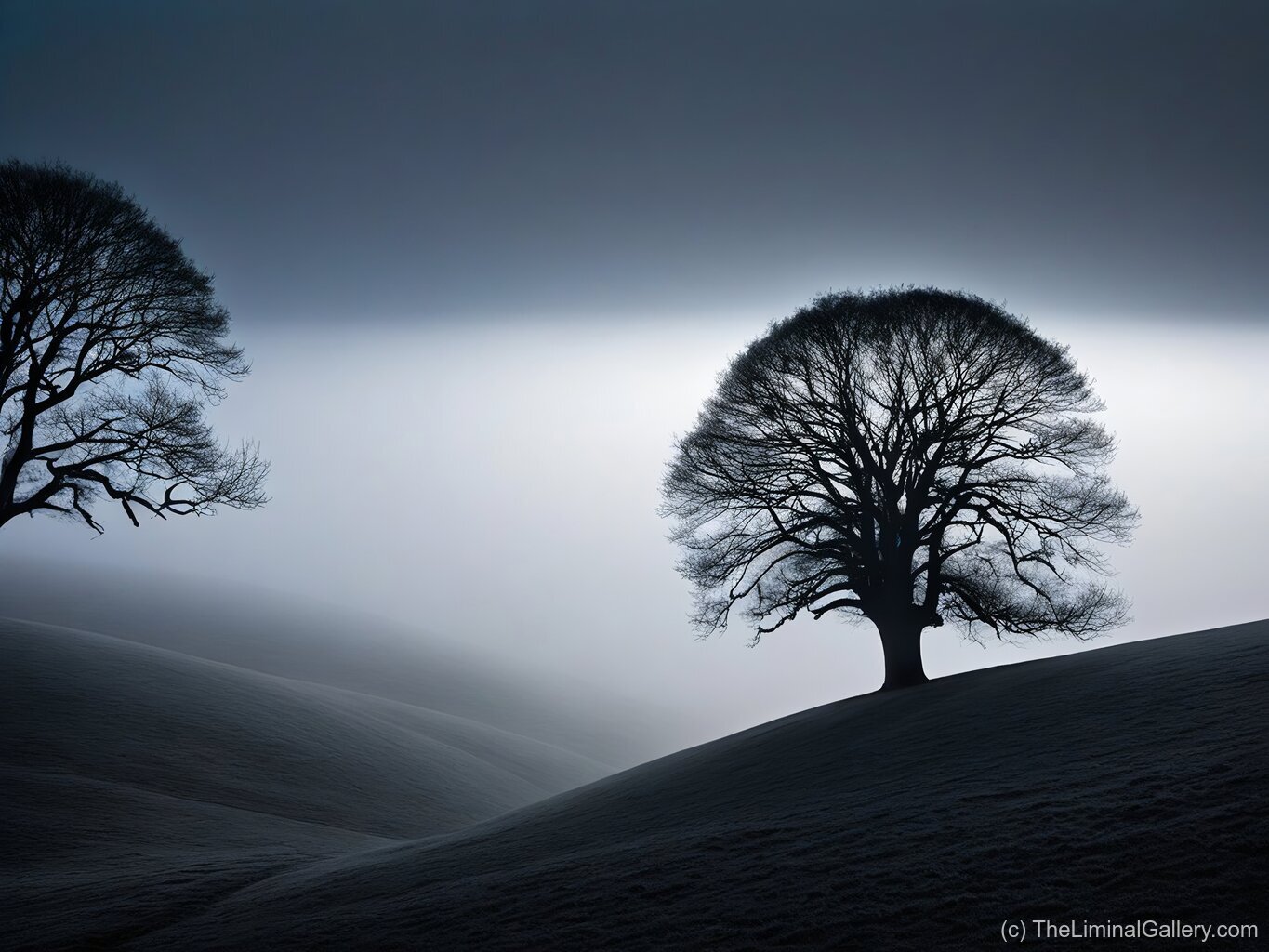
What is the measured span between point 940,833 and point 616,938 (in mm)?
4149

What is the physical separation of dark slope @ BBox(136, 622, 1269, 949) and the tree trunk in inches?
366

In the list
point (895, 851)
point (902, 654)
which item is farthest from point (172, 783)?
point (902, 654)

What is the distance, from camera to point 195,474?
28.6 meters

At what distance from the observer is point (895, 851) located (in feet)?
31.5

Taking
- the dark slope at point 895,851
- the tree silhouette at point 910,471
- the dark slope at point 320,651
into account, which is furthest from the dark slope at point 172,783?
the dark slope at point 320,651

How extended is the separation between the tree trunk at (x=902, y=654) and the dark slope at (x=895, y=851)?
30.5 feet

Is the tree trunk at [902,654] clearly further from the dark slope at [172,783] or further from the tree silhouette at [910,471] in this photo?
the dark slope at [172,783]

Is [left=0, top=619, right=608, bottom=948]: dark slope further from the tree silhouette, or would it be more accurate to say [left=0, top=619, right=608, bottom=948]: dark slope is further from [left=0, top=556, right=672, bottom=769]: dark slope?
[left=0, top=556, right=672, bottom=769]: dark slope

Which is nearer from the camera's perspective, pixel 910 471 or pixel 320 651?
pixel 910 471

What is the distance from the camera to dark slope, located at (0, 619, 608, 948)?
46.0ft

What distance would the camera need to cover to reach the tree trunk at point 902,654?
27.4 m

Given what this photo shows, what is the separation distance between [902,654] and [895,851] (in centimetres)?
1889

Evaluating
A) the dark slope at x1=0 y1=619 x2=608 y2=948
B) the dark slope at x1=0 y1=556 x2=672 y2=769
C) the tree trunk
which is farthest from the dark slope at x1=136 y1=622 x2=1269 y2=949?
the dark slope at x1=0 y1=556 x2=672 y2=769

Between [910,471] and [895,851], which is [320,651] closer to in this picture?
[910,471]
